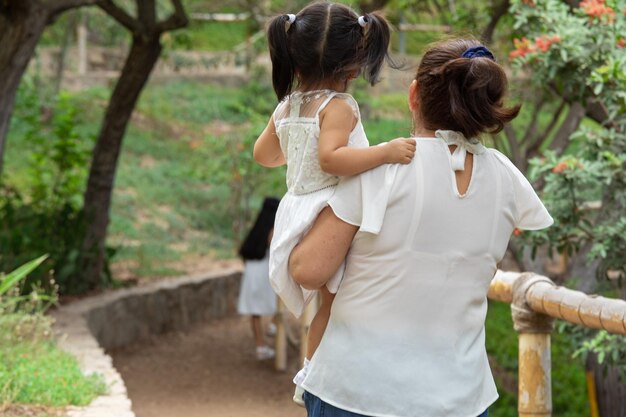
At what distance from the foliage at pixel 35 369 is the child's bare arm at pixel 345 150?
2.48 meters

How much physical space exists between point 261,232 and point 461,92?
26.7 feet

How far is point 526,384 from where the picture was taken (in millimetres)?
4059

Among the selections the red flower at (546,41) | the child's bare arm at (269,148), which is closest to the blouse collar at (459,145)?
the child's bare arm at (269,148)

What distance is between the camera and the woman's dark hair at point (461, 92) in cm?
233

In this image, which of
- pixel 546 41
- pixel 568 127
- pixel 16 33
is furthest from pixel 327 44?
pixel 568 127

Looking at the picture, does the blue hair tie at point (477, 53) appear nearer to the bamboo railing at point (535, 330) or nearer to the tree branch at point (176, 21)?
the bamboo railing at point (535, 330)

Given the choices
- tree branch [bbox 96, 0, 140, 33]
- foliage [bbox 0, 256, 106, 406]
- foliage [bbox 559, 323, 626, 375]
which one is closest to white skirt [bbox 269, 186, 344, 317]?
foliage [bbox 0, 256, 106, 406]

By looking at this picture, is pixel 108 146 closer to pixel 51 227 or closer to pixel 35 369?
pixel 51 227

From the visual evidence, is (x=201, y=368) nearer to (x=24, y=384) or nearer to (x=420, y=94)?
(x=24, y=384)

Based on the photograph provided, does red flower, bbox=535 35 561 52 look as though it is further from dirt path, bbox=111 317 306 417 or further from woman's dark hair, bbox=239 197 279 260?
woman's dark hair, bbox=239 197 279 260

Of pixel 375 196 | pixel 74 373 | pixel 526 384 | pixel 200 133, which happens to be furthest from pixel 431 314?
pixel 200 133

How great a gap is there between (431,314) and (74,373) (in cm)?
344

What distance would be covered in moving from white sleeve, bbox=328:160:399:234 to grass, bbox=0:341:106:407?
2.60 meters

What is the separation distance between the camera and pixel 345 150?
2414 mm
